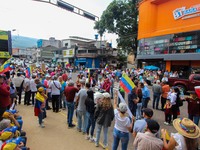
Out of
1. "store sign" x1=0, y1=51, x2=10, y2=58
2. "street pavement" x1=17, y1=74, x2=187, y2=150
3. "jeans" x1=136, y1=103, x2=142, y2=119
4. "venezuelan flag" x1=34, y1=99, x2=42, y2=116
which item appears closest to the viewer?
"street pavement" x1=17, y1=74, x2=187, y2=150

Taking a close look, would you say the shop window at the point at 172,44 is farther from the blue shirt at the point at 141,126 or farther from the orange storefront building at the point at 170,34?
the blue shirt at the point at 141,126

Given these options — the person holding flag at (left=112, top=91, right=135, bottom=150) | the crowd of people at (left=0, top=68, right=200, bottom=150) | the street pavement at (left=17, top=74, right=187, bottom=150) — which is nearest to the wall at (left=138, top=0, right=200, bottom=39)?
the crowd of people at (left=0, top=68, right=200, bottom=150)

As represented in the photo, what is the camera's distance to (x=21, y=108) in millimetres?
8273

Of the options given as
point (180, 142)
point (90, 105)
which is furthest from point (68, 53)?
point (180, 142)

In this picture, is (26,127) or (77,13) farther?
(77,13)

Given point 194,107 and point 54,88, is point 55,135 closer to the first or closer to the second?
point 54,88

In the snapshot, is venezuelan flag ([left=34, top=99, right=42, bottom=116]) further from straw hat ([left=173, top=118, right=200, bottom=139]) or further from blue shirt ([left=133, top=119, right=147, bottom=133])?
straw hat ([left=173, top=118, right=200, bottom=139])

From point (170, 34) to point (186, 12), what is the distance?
327 cm

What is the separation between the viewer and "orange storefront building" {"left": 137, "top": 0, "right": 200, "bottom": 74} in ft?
66.5

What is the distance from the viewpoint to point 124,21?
34344 mm

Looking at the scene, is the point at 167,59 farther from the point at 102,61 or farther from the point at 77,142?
the point at 102,61

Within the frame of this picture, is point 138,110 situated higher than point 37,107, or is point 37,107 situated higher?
point 37,107

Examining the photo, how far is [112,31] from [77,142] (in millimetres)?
32887

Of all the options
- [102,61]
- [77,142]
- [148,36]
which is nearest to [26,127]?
[77,142]
